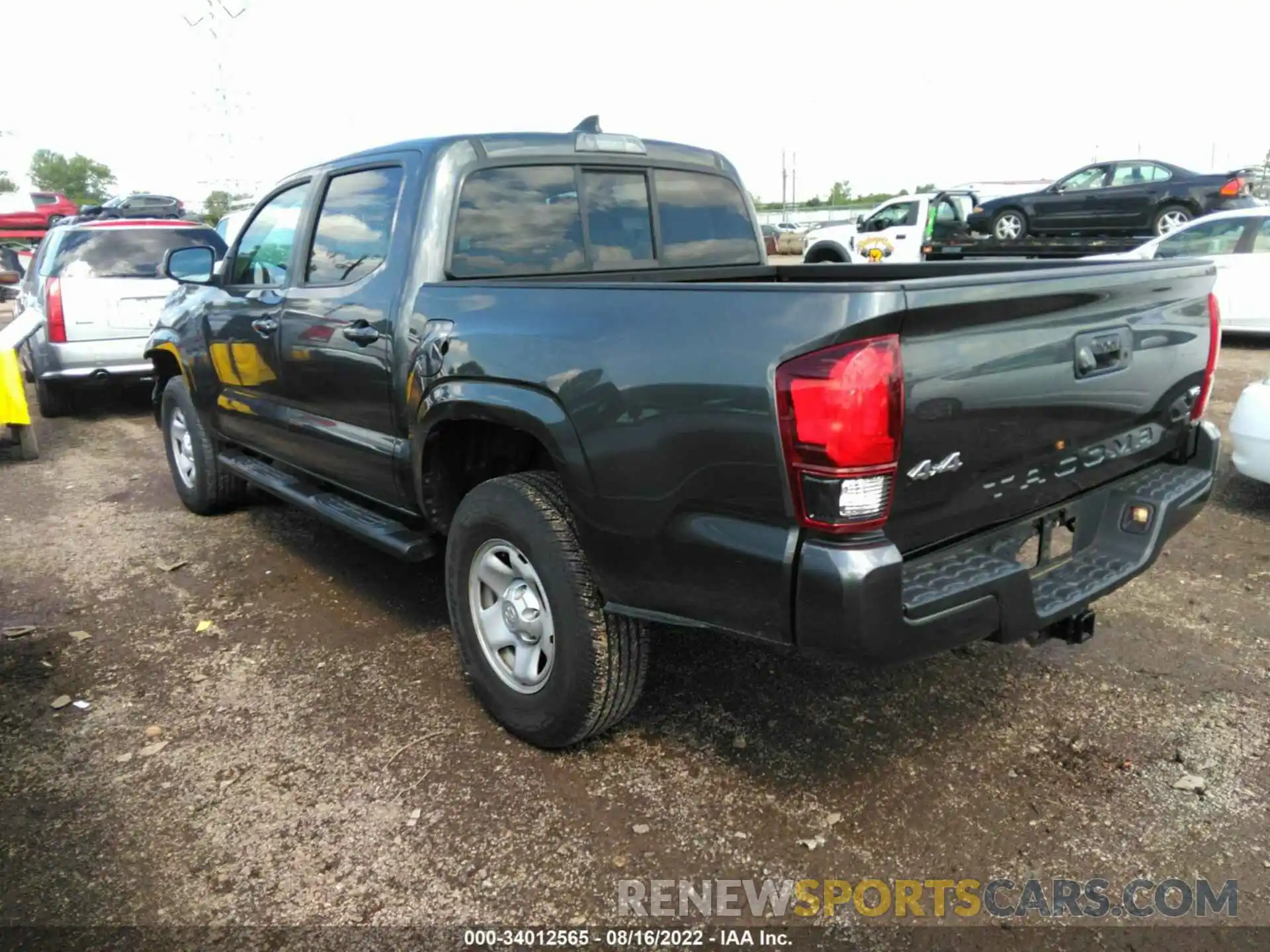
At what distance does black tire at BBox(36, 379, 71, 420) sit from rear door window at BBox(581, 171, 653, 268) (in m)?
7.08

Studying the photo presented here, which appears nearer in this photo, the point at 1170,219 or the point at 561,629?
the point at 561,629

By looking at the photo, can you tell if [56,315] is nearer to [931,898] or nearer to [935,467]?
[935,467]

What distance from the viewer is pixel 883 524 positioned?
2186mm

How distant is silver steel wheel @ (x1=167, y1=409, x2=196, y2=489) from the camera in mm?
5738

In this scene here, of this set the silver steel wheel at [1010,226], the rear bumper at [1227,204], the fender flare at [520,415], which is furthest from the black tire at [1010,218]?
the fender flare at [520,415]

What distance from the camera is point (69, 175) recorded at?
89.2 m

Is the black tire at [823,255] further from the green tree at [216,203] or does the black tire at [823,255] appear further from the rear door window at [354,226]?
the green tree at [216,203]

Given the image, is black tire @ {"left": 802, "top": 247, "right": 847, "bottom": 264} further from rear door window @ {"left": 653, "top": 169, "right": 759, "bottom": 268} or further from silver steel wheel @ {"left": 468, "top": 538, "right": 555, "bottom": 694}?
silver steel wheel @ {"left": 468, "top": 538, "right": 555, "bottom": 694}

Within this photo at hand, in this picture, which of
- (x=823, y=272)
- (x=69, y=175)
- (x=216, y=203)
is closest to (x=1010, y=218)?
(x=823, y=272)

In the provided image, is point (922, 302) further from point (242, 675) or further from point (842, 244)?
point (842, 244)

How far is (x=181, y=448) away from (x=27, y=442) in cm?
247

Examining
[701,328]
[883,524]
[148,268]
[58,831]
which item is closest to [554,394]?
[701,328]

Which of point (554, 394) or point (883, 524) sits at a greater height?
point (554, 394)

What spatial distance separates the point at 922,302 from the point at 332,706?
100 inches
